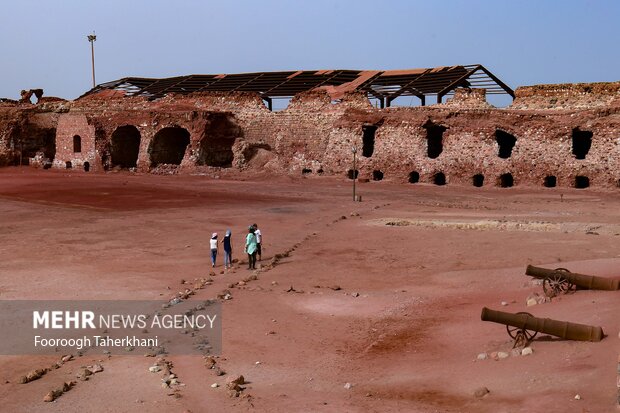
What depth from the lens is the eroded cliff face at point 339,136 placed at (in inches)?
1178

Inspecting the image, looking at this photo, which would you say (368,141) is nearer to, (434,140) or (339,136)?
(339,136)

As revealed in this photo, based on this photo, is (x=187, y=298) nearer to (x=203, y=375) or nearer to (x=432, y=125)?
(x=203, y=375)

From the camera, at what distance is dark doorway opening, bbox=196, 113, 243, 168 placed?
38062mm

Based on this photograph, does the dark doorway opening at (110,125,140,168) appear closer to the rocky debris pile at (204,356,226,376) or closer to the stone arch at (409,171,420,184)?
the stone arch at (409,171,420,184)

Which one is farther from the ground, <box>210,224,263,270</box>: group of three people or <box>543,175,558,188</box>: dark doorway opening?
<box>543,175,558,188</box>: dark doorway opening

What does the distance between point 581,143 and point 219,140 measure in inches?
765

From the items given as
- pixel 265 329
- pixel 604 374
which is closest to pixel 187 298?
pixel 265 329

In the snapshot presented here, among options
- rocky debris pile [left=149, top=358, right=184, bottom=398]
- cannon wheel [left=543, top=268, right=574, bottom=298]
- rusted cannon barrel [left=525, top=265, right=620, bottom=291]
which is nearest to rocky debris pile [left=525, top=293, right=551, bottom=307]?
cannon wheel [left=543, top=268, right=574, bottom=298]

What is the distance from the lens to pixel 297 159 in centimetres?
3628

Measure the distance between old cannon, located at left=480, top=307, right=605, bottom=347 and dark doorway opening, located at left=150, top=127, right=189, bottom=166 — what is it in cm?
3346

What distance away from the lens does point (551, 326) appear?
312 inches

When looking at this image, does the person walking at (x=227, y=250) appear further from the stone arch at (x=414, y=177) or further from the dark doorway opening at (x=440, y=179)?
the dark doorway opening at (x=440, y=179)

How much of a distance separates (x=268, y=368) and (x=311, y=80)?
34.2 m

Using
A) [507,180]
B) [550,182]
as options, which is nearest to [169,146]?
[507,180]
